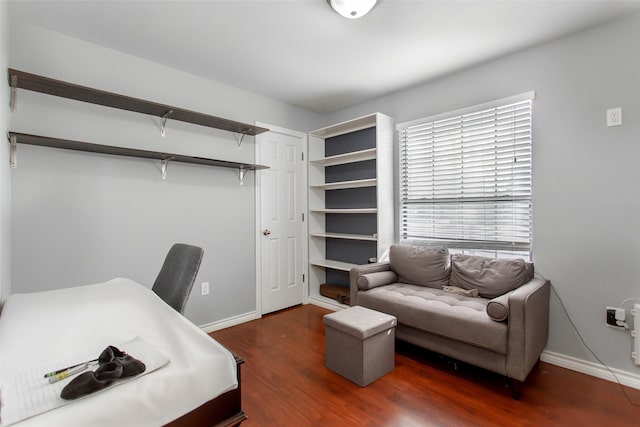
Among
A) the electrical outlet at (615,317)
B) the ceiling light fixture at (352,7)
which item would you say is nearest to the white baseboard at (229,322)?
the ceiling light fixture at (352,7)

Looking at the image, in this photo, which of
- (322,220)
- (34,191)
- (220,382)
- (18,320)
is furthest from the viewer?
(322,220)

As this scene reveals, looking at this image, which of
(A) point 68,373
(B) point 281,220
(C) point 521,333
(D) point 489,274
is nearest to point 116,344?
(A) point 68,373

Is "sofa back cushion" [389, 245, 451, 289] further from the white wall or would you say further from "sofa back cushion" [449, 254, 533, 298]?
the white wall

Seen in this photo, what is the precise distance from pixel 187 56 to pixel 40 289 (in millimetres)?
2092

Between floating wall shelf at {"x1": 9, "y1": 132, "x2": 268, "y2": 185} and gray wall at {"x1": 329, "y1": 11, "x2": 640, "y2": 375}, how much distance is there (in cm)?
256

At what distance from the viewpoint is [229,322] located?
3137mm

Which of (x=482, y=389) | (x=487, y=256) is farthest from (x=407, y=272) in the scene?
(x=482, y=389)

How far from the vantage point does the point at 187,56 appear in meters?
2.56

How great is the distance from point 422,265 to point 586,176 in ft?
4.57

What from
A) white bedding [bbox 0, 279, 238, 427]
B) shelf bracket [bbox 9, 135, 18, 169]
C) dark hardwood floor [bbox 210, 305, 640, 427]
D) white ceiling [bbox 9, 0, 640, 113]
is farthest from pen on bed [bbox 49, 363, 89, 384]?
white ceiling [bbox 9, 0, 640, 113]

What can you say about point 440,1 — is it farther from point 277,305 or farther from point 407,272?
point 277,305

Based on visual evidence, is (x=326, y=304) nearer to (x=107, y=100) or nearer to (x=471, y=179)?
(x=471, y=179)

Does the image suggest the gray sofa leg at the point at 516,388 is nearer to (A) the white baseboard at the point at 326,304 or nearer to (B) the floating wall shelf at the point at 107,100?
(A) the white baseboard at the point at 326,304

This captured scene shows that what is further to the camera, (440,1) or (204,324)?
(204,324)
